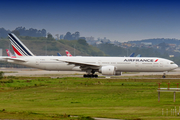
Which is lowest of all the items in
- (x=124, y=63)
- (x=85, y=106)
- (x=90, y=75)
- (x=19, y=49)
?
(x=85, y=106)

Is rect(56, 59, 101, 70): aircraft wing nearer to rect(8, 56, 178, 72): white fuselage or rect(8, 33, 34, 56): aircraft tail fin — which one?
rect(8, 56, 178, 72): white fuselage

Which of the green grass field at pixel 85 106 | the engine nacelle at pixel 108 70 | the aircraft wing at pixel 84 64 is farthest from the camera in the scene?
the aircraft wing at pixel 84 64

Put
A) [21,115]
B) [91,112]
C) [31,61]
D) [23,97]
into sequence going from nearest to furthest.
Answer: [21,115] < [91,112] < [23,97] < [31,61]

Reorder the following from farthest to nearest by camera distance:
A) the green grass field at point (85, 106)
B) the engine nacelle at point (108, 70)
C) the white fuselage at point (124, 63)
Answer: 1. the white fuselage at point (124, 63)
2. the engine nacelle at point (108, 70)
3. the green grass field at point (85, 106)

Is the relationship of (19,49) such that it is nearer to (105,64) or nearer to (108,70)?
(105,64)

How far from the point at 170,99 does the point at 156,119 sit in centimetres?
951

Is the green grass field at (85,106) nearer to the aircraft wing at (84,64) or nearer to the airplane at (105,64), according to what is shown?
the aircraft wing at (84,64)

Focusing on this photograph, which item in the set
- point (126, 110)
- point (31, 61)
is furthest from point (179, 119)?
point (31, 61)

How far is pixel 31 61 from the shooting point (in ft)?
204

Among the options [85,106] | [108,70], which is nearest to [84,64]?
[108,70]

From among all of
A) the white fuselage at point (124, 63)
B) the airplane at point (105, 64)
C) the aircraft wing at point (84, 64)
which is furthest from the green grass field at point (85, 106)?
the white fuselage at point (124, 63)

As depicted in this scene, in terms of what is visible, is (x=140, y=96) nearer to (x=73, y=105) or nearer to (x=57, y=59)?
(x=73, y=105)

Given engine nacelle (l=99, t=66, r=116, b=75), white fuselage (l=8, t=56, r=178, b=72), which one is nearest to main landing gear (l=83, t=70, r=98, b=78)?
white fuselage (l=8, t=56, r=178, b=72)

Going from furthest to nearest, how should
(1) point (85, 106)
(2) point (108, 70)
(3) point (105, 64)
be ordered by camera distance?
(3) point (105, 64)
(2) point (108, 70)
(1) point (85, 106)
